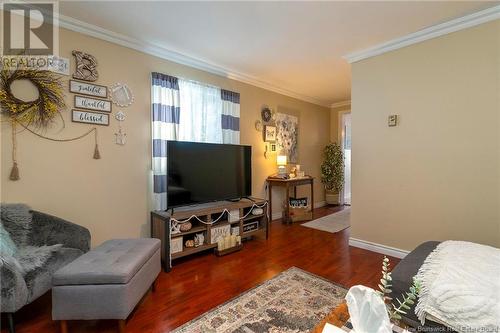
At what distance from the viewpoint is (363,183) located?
10.1 feet

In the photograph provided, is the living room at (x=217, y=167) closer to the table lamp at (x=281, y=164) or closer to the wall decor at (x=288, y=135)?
the table lamp at (x=281, y=164)

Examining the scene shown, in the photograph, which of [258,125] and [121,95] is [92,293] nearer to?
[121,95]

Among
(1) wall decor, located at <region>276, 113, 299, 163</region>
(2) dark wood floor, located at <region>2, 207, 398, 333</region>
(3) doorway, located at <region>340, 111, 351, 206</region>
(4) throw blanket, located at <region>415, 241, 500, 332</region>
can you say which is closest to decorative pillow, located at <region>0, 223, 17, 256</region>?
(2) dark wood floor, located at <region>2, 207, 398, 333</region>

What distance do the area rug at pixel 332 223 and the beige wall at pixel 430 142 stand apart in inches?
28.1

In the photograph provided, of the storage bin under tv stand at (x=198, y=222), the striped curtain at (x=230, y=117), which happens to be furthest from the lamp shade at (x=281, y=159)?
the storage bin under tv stand at (x=198, y=222)

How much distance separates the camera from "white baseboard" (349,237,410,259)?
277 cm

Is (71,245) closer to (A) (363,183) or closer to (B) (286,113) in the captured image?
(A) (363,183)

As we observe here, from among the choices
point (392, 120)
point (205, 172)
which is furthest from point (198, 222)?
point (392, 120)

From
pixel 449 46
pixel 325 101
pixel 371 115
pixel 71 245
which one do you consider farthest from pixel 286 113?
pixel 71 245

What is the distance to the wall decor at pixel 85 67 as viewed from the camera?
231 centimetres

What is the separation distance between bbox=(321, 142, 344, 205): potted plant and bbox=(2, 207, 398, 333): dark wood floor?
2.05 metres

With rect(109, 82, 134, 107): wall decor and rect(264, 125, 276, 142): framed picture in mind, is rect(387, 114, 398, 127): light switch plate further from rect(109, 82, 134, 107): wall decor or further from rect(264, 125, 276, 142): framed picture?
rect(109, 82, 134, 107): wall decor

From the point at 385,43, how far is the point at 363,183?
1.70 meters

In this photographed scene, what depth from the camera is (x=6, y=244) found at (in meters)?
1.61
